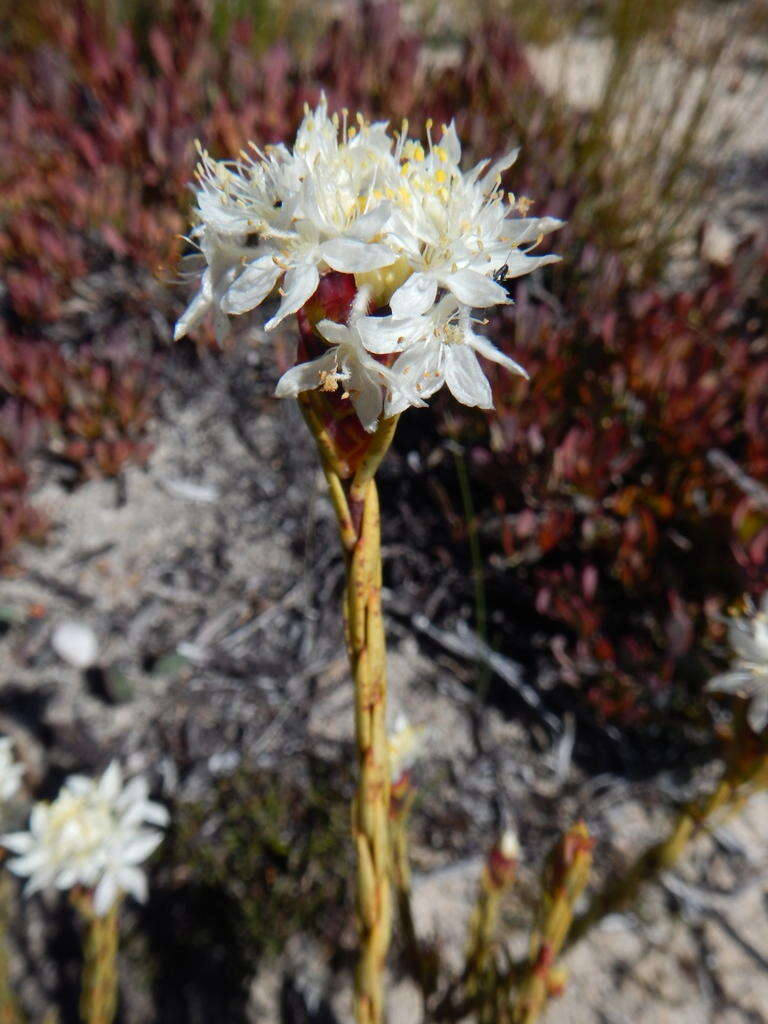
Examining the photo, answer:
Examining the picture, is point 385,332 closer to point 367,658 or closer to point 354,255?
point 354,255

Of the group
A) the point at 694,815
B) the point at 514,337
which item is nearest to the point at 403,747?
the point at 694,815

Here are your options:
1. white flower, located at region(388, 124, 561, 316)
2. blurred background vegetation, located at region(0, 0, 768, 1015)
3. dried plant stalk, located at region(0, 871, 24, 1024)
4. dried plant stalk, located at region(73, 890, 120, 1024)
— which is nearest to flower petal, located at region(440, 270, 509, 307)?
white flower, located at region(388, 124, 561, 316)

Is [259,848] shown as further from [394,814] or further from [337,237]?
[337,237]

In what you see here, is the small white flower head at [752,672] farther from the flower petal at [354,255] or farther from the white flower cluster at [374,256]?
the flower petal at [354,255]

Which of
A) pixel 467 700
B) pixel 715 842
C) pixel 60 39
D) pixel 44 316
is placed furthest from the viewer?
pixel 60 39

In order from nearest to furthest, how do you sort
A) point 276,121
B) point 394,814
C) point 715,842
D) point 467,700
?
point 394,814 < point 715,842 < point 467,700 < point 276,121

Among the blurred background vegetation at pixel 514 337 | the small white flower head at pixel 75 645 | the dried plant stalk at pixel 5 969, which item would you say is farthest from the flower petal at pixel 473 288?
the small white flower head at pixel 75 645

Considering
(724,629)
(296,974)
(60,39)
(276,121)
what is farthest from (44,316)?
(724,629)
